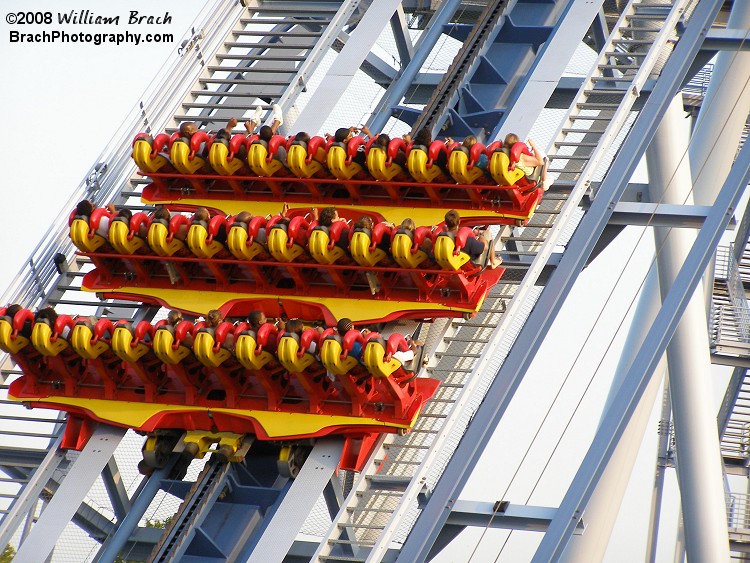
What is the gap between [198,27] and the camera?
16.0 m

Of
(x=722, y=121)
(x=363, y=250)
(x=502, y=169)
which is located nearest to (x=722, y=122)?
(x=722, y=121)

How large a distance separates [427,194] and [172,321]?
249 centimetres

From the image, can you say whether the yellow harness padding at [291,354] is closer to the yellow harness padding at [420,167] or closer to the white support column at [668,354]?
the yellow harness padding at [420,167]

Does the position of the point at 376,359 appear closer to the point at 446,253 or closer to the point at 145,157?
the point at 446,253

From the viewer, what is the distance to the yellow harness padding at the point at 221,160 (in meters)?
13.6

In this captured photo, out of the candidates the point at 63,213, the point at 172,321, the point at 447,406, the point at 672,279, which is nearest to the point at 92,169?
the point at 63,213

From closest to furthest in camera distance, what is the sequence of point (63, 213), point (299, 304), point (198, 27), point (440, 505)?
1. point (440, 505)
2. point (299, 304)
3. point (63, 213)
4. point (198, 27)

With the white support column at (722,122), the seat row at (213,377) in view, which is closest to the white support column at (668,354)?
the white support column at (722,122)

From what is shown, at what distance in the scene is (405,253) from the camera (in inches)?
477

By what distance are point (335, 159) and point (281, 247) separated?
115 centimetres

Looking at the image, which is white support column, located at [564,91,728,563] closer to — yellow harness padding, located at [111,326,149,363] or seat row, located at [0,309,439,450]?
seat row, located at [0,309,439,450]

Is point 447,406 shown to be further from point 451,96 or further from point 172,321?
point 451,96

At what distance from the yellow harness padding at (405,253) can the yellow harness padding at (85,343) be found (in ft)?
7.22

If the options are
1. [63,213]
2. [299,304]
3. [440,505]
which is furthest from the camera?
[63,213]
